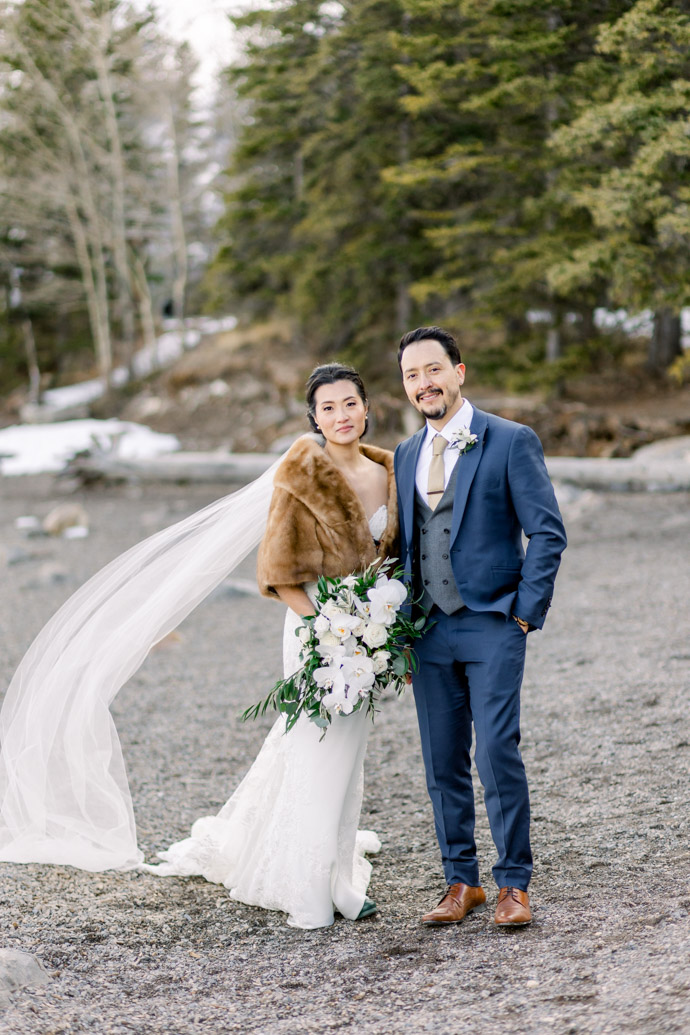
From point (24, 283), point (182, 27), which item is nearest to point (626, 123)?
point (182, 27)

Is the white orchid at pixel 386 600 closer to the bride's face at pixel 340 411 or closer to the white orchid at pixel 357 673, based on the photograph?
the white orchid at pixel 357 673

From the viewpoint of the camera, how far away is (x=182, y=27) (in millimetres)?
26094

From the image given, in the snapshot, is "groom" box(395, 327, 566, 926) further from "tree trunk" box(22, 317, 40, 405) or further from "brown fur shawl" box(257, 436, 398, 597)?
"tree trunk" box(22, 317, 40, 405)

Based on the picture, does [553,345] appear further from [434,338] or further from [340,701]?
[340,701]

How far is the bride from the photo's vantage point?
382 cm

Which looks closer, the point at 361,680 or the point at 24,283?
the point at 361,680

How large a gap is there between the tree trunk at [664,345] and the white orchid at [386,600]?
17692 millimetres

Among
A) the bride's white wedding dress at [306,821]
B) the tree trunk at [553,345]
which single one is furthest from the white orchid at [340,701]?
the tree trunk at [553,345]

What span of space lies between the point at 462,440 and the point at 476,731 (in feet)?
3.34

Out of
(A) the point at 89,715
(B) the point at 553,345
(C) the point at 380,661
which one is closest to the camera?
(C) the point at 380,661

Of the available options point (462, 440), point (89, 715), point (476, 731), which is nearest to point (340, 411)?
point (462, 440)

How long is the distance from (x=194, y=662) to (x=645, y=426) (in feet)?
34.2

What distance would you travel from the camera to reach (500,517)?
359cm

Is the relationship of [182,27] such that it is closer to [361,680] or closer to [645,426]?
[645,426]
